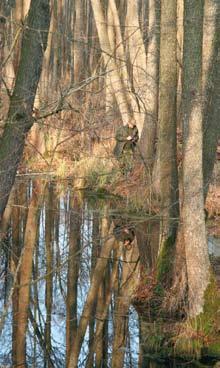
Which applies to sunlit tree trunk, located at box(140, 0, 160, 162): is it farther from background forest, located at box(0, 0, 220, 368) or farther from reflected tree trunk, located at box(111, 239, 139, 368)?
reflected tree trunk, located at box(111, 239, 139, 368)

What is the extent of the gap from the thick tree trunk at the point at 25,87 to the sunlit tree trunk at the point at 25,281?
135 cm

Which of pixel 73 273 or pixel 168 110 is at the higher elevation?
pixel 168 110

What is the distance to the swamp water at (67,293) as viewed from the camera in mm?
7699

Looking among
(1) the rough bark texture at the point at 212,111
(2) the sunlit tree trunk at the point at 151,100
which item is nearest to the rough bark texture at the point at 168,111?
(1) the rough bark texture at the point at 212,111

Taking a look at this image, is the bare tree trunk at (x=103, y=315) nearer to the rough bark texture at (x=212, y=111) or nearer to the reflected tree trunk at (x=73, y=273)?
the reflected tree trunk at (x=73, y=273)

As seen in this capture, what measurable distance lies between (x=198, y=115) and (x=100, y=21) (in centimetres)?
1050

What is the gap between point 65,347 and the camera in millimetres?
8000

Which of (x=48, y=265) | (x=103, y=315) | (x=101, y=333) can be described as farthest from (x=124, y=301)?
(x=48, y=265)

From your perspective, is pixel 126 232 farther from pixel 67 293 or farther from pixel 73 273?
pixel 67 293

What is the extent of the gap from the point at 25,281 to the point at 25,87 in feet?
14.4

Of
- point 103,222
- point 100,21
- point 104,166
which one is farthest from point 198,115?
point 100,21

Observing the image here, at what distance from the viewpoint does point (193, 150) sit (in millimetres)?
7746

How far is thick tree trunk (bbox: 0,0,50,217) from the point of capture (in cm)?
596

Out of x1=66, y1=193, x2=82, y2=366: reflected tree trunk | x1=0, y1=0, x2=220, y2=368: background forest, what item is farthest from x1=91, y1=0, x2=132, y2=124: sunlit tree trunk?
x1=66, y1=193, x2=82, y2=366: reflected tree trunk
